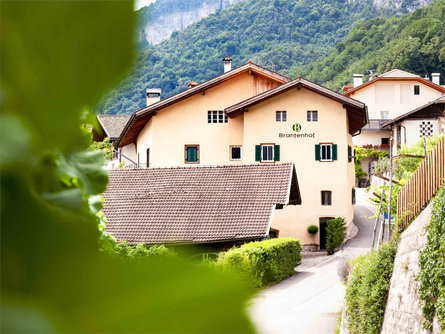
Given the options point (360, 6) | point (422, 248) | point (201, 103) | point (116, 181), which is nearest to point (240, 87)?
point (201, 103)

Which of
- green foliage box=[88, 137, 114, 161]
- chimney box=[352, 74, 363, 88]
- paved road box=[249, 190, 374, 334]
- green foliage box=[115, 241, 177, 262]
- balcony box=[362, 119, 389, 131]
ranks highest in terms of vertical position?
chimney box=[352, 74, 363, 88]

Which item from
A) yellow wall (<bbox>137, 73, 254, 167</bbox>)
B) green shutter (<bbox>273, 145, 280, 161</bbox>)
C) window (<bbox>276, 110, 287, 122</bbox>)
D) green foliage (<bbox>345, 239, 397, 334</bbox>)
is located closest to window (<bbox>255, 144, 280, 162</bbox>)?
green shutter (<bbox>273, 145, 280, 161</bbox>)

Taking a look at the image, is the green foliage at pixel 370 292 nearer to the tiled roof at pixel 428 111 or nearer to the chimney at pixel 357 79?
the tiled roof at pixel 428 111

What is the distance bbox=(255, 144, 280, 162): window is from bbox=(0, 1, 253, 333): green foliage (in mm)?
28097

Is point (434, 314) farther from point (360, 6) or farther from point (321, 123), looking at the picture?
point (360, 6)

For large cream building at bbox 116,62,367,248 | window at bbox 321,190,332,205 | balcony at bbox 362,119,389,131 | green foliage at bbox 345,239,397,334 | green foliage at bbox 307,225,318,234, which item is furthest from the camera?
balcony at bbox 362,119,389,131

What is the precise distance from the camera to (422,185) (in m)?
10.8

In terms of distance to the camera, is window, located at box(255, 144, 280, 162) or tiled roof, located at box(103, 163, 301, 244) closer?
tiled roof, located at box(103, 163, 301, 244)

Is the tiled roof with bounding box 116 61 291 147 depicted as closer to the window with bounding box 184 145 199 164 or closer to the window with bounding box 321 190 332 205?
the window with bounding box 184 145 199 164

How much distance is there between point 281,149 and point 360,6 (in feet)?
326

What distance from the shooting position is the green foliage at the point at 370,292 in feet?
36.6

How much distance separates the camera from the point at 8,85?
0.79 ft

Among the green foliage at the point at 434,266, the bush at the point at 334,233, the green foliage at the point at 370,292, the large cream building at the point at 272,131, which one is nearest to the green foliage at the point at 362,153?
the large cream building at the point at 272,131

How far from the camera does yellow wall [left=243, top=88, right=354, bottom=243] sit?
2822 centimetres
